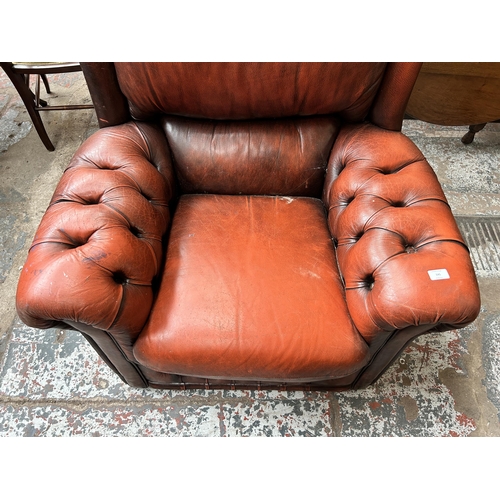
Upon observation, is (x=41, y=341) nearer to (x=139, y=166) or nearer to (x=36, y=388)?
(x=36, y=388)

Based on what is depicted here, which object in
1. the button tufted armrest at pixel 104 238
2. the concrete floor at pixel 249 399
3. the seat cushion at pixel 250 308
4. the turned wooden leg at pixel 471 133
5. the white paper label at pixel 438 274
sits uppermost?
the white paper label at pixel 438 274

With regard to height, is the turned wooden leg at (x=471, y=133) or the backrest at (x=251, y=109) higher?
the backrest at (x=251, y=109)

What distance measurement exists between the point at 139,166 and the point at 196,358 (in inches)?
24.3

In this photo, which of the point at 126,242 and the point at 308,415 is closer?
the point at 126,242

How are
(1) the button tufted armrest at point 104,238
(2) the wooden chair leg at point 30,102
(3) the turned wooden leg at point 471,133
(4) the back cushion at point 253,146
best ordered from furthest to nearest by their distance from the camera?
1. (3) the turned wooden leg at point 471,133
2. (2) the wooden chair leg at point 30,102
3. (4) the back cushion at point 253,146
4. (1) the button tufted armrest at point 104,238

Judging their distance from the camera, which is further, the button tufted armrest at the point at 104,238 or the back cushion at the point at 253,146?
the back cushion at the point at 253,146

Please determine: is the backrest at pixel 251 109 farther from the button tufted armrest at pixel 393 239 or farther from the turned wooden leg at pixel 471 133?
the turned wooden leg at pixel 471 133

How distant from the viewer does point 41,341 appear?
1521mm

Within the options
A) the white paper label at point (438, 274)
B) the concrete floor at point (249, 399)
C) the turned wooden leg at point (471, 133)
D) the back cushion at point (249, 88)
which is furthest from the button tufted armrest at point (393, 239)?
the turned wooden leg at point (471, 133)

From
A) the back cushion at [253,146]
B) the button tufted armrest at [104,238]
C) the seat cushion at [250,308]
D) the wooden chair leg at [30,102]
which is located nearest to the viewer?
the button tufted armrest at [104,238]

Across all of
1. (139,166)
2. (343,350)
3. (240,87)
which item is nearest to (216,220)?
(139,166)

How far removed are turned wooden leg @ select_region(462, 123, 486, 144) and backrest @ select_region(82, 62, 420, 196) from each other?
4.07 feet

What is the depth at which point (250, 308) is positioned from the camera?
1.10 metres

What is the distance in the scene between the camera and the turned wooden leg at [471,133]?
215cm
